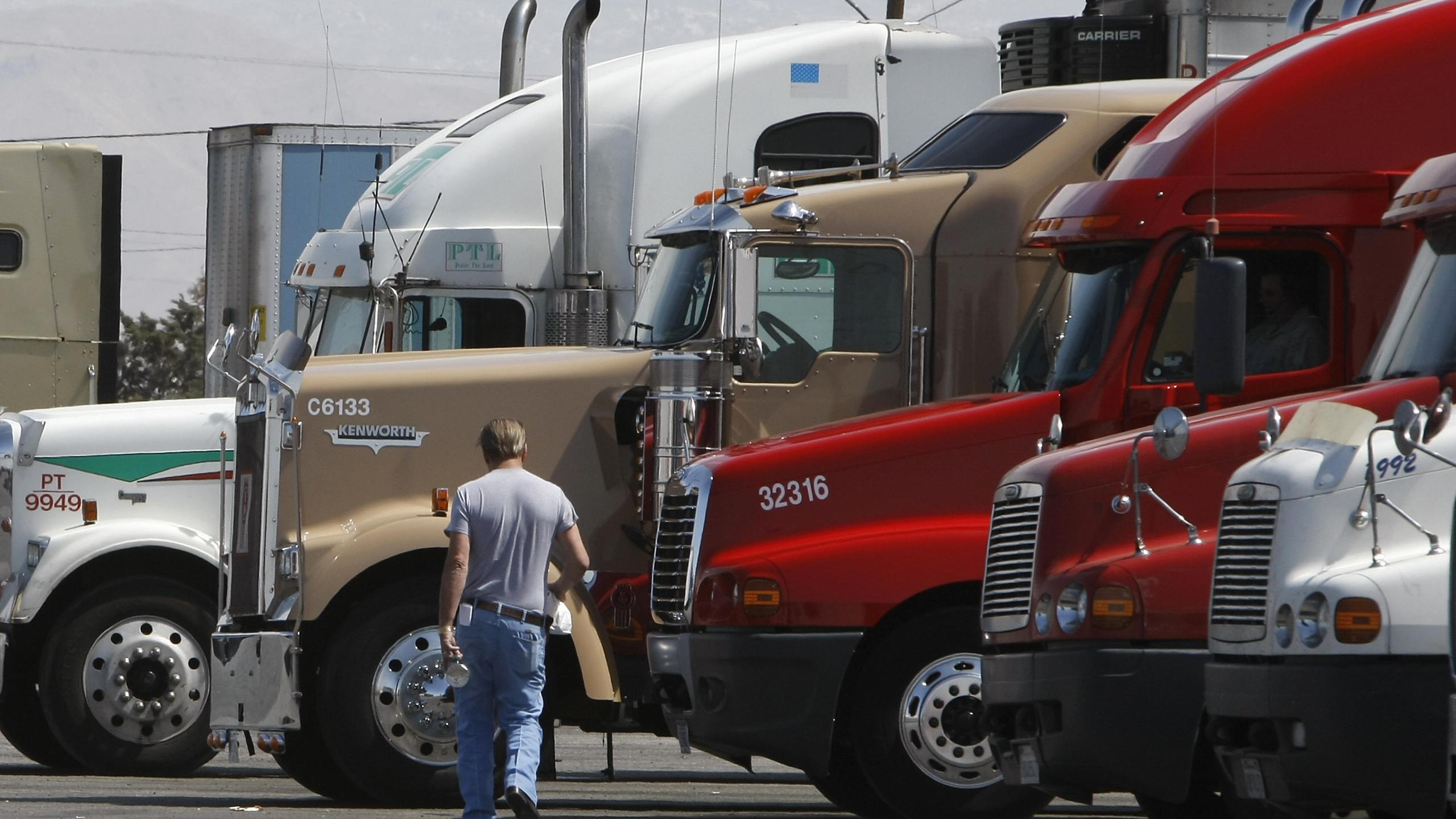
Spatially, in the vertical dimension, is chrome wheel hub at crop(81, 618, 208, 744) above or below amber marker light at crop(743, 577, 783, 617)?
below

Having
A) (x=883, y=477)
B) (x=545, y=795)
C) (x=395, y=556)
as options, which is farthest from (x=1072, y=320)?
(x=545, y=795)

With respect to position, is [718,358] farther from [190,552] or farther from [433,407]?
[190,552]

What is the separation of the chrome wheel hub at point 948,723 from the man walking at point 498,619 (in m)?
1.63

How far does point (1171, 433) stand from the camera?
7.40m

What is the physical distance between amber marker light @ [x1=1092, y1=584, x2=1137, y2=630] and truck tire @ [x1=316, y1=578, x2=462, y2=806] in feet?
11.7

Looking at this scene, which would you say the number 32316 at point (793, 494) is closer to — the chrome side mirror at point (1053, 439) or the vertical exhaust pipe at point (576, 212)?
the chrome side mirror at point (1053, 439)

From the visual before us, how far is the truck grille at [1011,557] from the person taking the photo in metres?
8.34

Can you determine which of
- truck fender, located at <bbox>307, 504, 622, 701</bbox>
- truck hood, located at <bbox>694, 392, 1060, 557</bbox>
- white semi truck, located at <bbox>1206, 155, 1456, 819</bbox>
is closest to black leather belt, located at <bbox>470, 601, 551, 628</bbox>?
truck hood, located at <bbox>694, 392, 1060, 557</bbox>

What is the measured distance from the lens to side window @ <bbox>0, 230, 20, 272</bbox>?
1698 cm

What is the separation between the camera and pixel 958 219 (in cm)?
1066

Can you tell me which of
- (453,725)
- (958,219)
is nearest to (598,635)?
(453,725)

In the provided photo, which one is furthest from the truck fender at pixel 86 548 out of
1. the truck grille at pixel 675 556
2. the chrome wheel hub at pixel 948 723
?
the chrome wheel hub at pixel 948 723

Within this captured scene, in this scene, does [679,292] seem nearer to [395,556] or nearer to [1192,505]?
[395,556]

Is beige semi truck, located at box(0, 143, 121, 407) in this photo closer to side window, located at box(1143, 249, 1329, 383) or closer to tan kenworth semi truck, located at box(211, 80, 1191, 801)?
tan kenworth semi truck, located at box(211, 80, 1191, 801)
